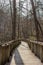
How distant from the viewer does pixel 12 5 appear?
24938mm

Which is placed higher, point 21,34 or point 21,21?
point 21,21

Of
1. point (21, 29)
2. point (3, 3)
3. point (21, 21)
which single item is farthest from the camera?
point (21, 29)

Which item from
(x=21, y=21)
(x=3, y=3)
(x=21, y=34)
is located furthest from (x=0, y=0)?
(x=21, y=34)

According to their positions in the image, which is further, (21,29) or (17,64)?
(21,29)

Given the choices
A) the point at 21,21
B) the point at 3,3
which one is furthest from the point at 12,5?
the point at 21,21

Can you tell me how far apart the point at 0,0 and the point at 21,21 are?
13933 millimetres

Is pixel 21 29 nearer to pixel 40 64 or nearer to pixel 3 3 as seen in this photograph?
pixel 3 3

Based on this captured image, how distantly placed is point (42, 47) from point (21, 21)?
30.6 metres

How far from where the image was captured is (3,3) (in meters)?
24.8

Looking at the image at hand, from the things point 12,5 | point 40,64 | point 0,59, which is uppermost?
point 12,5

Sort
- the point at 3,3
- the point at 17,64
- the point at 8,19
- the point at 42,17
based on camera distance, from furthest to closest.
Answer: the point at 8,19 → the point at 3,3 → the point at 42,17 → the point at 17,64

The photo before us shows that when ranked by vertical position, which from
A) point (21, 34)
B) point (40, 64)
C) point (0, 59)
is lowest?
point (21, 34)

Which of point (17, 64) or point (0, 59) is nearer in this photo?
point (0, 59)

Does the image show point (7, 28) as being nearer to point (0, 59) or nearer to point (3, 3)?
point (3, 3)
